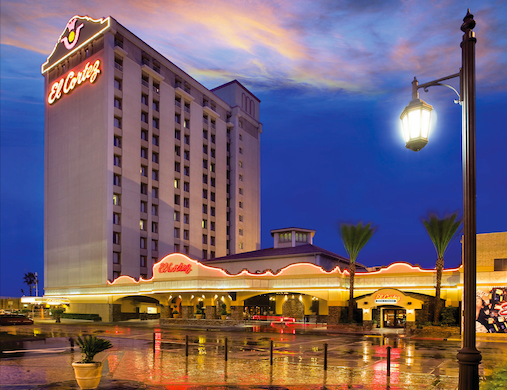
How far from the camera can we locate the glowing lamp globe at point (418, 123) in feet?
25.8

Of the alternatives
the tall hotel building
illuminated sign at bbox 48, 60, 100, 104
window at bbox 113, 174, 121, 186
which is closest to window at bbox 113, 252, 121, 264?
the tall hotel building

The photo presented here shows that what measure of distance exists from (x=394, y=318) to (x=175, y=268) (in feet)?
81.8

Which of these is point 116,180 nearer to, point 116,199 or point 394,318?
point 116,199

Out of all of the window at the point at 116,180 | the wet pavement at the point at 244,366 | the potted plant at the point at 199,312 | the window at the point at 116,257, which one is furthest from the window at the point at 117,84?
the wet pavement at the point at 244,366

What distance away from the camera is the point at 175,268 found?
55.5 meters

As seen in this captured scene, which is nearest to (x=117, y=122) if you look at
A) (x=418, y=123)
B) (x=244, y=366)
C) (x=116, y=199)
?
(x=116, y=199)

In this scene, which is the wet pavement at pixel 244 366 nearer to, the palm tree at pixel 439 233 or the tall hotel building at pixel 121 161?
the palm tree at pixel 439 233

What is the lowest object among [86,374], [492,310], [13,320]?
[13,320]

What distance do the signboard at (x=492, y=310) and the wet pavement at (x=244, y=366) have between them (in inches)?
188

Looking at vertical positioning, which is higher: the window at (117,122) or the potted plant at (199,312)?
the window at (117,122)

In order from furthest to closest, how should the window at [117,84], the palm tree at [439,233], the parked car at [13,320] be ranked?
the window at [117,84] → the parked car at [13,320] → the palm tree at [439,233]

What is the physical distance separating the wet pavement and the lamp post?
28.5 feet

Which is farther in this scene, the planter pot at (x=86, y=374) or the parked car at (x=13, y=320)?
the parked car at (x=13, y=320)

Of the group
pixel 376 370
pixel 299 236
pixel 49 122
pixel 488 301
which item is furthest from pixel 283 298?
pixel 49 122
